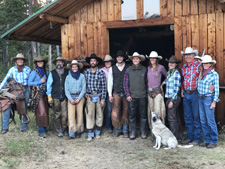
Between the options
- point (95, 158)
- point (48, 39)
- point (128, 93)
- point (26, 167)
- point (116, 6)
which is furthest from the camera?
point (48, 39)

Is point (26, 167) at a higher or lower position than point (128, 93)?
lower

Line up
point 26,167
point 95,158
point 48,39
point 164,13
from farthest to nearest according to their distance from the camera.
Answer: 1. point 48,39
2. point 164,13
3. point 95,158
4. point 26,167

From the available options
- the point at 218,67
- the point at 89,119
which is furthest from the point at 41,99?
the point at 218,67

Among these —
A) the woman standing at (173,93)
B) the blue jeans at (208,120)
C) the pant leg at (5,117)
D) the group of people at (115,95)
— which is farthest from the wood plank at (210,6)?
the pant leg at (5,117)

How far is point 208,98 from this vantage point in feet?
17.8

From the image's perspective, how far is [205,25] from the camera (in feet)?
21.2

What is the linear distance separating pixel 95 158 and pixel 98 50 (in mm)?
3313

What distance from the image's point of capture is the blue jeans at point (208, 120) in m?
5.45

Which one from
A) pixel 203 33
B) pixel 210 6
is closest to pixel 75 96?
pixel 203 33

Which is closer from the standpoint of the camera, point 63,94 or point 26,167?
point 26,167

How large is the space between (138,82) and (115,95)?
700 mm

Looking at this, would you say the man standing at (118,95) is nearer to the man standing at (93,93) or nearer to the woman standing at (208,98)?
the man standing at (93,93)

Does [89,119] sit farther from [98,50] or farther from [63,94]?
[98,50]

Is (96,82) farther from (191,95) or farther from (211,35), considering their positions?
(211,35)
